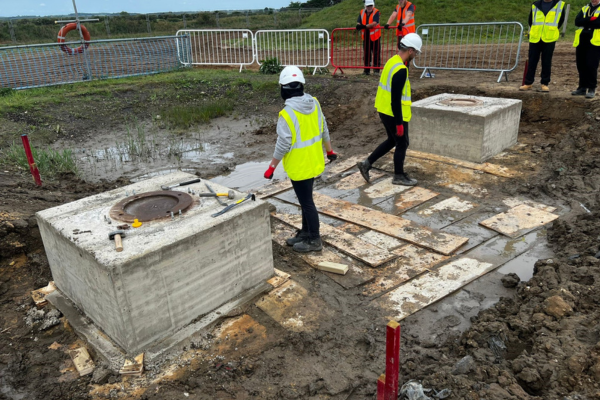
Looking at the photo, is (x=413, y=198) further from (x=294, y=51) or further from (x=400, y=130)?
(x=294, y=51)

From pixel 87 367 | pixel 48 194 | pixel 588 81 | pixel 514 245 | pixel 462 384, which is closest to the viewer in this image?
pixel 462 384

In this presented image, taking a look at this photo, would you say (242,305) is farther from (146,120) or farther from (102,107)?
(102,107)

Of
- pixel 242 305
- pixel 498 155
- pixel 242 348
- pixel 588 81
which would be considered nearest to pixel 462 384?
pixel 242 348

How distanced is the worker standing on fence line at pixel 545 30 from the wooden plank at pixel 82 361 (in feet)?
30.9

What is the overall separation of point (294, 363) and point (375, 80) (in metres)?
9.38

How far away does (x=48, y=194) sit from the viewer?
627 centimetres

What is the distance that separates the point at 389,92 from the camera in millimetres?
6281

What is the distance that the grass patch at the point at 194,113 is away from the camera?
10273mm

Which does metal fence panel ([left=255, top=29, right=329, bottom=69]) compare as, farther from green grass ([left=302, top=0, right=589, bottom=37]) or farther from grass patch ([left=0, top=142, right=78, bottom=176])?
grass patch ([left=0, top=142, right=78, bottom=176])

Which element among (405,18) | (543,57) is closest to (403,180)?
(543,57)

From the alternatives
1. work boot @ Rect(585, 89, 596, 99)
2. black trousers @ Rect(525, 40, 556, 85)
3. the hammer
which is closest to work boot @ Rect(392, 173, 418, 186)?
the hammer

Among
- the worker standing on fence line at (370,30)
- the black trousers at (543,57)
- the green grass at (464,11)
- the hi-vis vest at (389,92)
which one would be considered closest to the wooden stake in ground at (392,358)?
the hi-vis vest at (389,92)

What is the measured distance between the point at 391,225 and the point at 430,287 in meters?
1.33

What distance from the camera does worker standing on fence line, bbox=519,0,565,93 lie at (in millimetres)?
8766
